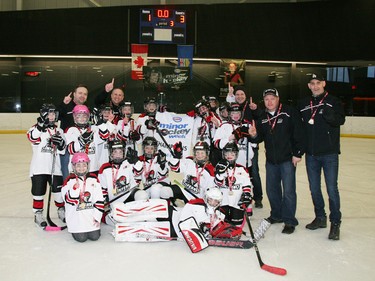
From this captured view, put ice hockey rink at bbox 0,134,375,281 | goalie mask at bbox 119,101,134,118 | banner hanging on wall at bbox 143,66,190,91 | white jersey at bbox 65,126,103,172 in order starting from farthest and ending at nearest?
banner hanging on wall at bbox 143,66,190,91 → goalie mask at bbox 119,101,134,118 → white jersey at bbox 65,126,103,172 → ice hockey rink at bbox 0,134,375,281

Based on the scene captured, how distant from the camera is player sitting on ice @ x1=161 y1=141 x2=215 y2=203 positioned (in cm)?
327

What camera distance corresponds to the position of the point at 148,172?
3.49 meters

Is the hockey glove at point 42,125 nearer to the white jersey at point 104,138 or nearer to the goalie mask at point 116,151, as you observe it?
the white jersey at point 104,138

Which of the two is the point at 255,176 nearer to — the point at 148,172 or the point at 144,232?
the point at 148,172

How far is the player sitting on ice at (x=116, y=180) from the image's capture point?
3.23m

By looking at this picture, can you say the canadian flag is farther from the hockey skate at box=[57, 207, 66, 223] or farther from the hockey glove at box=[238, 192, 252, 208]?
the hockey glove at box=[238, 192, 252, 208]

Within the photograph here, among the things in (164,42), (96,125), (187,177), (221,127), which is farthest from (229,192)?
(164,42)

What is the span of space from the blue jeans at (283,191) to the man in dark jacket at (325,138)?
0.19 m

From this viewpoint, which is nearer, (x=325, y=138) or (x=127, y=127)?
(x=325, y=138)

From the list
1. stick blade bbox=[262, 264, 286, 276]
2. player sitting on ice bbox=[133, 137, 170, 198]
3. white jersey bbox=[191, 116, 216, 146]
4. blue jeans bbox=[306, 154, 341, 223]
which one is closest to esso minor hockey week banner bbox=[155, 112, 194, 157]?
white jersey bbox=[191, 116, 216, 146]

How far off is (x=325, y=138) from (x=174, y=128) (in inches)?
66.5

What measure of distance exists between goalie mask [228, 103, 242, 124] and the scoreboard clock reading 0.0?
7.51 metres

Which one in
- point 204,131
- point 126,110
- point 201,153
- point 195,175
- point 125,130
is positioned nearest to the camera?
point 201,153

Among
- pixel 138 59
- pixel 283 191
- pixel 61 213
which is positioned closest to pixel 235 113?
pixel 283 191
